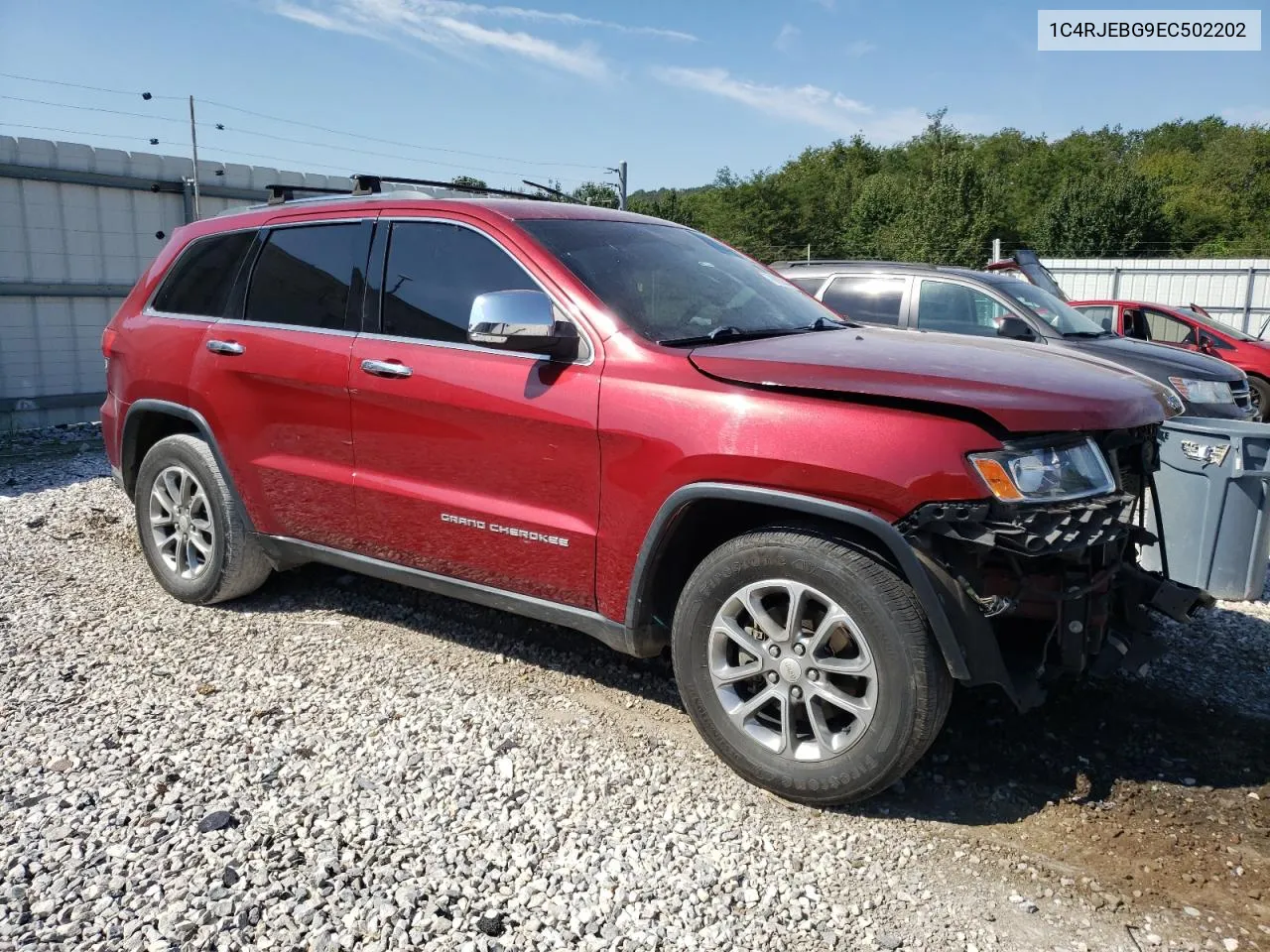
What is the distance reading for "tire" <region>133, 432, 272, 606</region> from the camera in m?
4.59

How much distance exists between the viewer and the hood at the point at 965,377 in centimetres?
276

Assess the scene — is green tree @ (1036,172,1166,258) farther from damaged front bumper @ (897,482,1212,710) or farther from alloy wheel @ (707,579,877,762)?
alloy wheel @ (707,579,877,762)

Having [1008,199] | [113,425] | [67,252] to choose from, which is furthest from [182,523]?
[1008,199]

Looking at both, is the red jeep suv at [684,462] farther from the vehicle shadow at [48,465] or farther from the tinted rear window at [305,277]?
the vehicle shadow at [48,465]

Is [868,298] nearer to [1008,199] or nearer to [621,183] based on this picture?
[621,183]

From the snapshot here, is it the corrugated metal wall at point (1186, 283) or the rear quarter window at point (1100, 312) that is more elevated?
the corrugated metal wall at point (1186, 283)

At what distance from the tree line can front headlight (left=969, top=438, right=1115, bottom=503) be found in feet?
111

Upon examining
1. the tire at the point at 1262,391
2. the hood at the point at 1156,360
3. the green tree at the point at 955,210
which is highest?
the green tree at the point at 955,210

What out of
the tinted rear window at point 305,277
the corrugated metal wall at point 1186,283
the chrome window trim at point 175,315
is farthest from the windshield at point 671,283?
the corrugated metal wall at point 1186,283

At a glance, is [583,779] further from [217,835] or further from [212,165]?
[212,165]

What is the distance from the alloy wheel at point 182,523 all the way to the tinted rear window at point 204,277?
0.80 metres

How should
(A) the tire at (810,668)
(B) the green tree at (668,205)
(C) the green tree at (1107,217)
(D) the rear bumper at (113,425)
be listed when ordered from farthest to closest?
(C) the green tree at (1107,217)
(B) the green tree at (668,205)
(D) the rear bumper at (113,425)
(A) the tire at (810,668)

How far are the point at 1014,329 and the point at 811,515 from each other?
17.4 feet

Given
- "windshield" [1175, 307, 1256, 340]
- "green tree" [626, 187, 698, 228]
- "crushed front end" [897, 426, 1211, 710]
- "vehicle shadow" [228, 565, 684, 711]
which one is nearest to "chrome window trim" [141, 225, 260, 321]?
"vehicle shadow" [228, 565, 684, 711]
